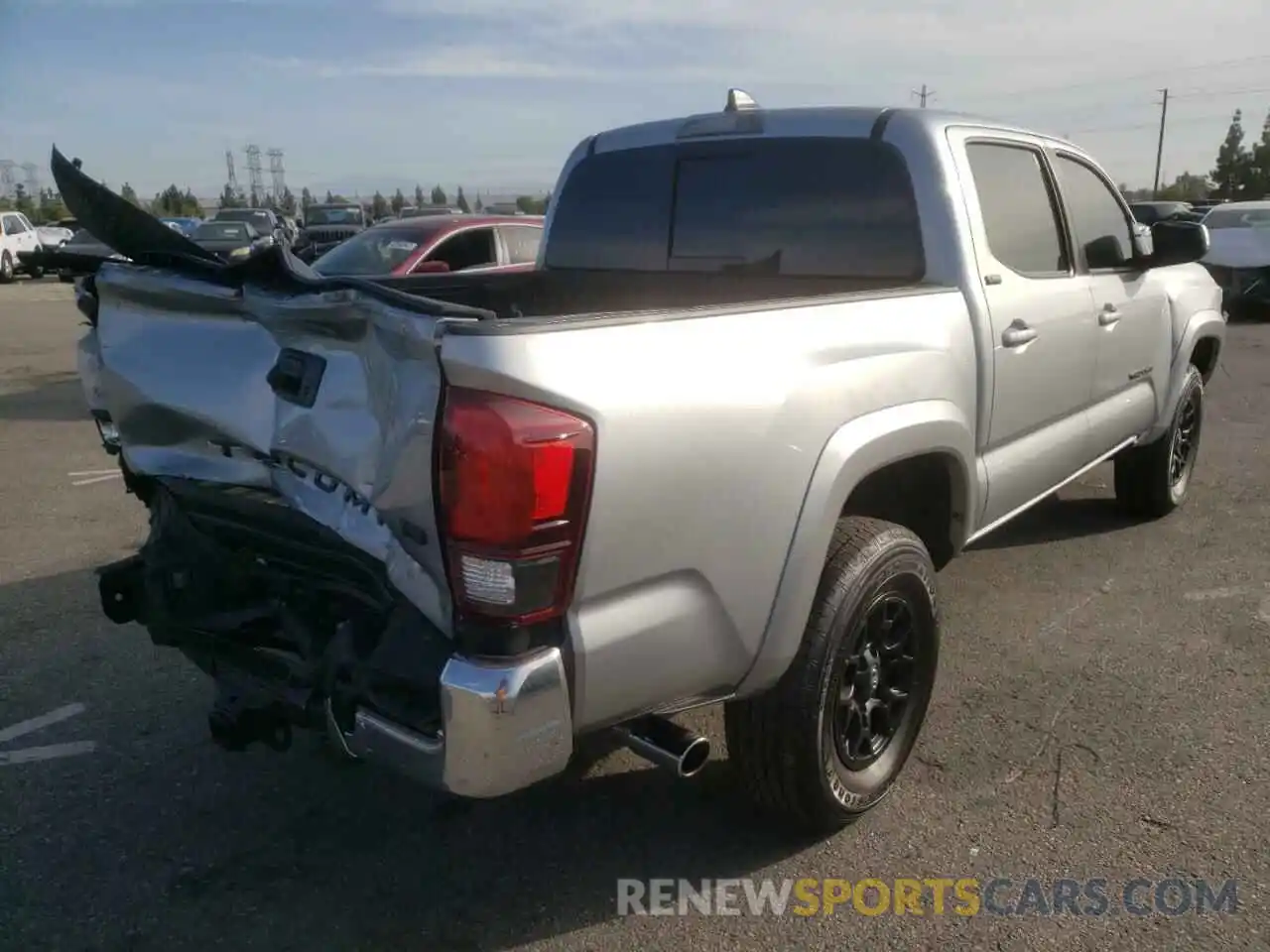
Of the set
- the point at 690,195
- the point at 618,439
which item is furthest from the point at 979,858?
the point at 690,195

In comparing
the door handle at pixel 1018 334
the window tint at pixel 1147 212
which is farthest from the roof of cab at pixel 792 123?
the window tint at pixel 1147 212

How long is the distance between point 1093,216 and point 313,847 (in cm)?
399

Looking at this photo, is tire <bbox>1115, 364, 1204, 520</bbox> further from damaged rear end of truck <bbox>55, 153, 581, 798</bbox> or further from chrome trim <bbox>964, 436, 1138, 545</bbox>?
damaged rear end of truck <bbox>55, 153, 581, 798</bbox>

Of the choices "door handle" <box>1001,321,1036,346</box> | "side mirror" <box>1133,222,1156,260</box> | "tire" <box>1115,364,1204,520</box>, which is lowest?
"tire" <box>1115,364,1204,520</box>

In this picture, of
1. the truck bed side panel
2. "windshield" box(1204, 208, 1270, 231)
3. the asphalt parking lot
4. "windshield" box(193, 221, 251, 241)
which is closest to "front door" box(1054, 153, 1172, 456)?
the asphalt parking lot

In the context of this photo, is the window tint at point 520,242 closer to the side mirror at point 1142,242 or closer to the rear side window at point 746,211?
the rear side window at point 746,211

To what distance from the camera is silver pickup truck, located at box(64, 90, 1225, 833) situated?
85.4 inches

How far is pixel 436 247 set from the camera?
9.87 meters

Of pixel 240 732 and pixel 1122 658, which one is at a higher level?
pixel 240 732

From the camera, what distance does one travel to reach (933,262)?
3535mm

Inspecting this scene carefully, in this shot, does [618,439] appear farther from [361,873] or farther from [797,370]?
[361,873]

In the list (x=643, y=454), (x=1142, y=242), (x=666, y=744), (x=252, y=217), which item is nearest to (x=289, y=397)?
(x=643, y=454)

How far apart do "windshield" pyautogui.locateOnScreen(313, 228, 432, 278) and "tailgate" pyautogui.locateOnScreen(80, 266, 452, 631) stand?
6474 mm

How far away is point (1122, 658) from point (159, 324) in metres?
3.65
